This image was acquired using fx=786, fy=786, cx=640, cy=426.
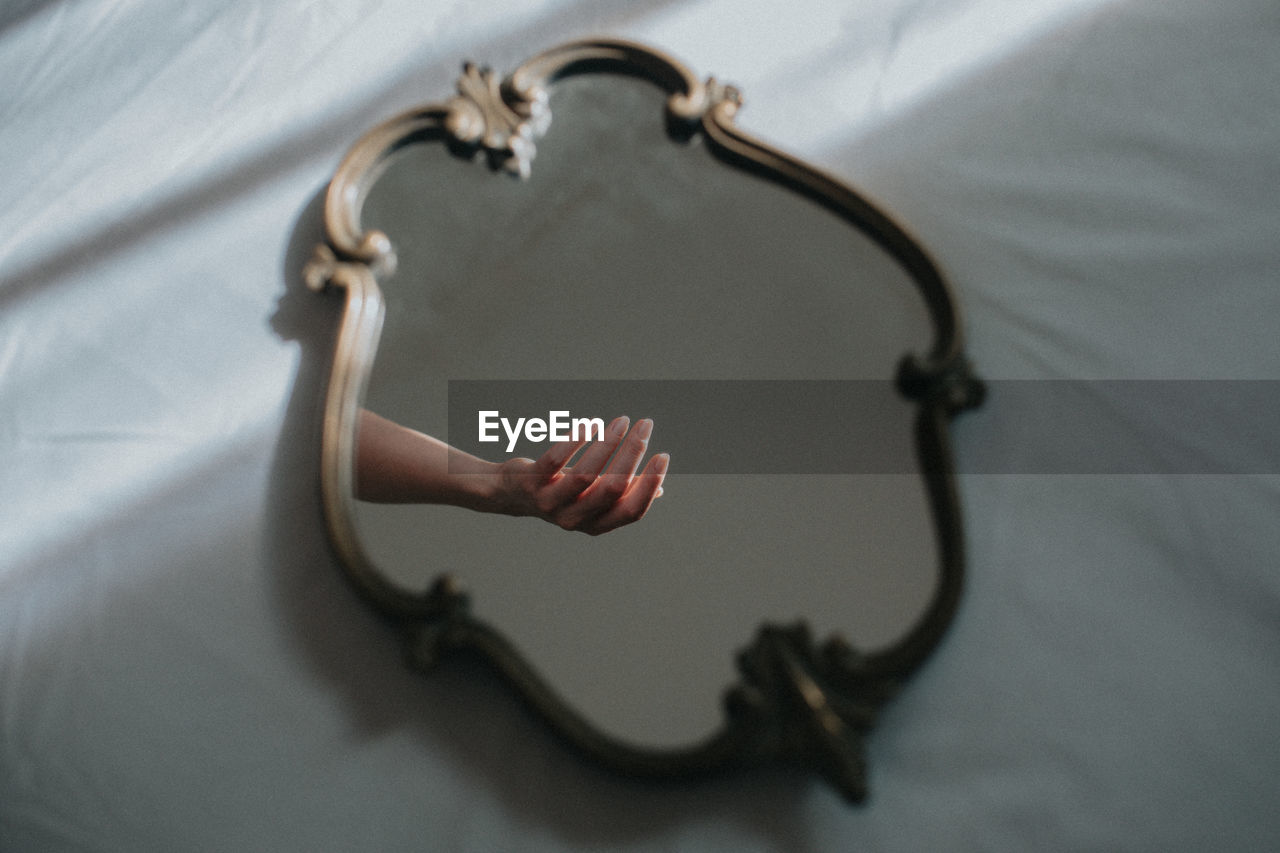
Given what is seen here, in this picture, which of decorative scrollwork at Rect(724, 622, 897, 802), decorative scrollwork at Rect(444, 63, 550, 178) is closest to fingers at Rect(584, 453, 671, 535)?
decorative scrollwork at Rect(724, 622, 897, 802)

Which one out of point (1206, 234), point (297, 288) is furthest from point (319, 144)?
point (1206, 234)

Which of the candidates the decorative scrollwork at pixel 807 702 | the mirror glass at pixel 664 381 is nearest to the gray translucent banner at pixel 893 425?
the mirror glass at pixel 664 381

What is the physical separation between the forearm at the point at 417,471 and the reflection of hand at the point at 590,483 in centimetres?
1

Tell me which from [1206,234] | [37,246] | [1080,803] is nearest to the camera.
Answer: [1080,803]

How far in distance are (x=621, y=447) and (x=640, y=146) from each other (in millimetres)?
252

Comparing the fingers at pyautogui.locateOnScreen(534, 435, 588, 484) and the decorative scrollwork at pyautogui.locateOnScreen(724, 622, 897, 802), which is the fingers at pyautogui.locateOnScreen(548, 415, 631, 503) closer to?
the fingers at pyautogui.locateOnScreen(534, 435, 588, 484)

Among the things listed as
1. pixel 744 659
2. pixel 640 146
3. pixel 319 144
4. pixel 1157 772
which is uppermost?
pixel 319 144

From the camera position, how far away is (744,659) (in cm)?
47

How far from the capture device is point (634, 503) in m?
0.52

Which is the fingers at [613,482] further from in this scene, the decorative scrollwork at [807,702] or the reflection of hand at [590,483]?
the decorative scrollwork at [807,702]

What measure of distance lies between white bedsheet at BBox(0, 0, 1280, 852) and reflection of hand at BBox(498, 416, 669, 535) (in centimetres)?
12

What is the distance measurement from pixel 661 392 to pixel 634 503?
80 mm

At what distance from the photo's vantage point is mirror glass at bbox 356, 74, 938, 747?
19.1 inches

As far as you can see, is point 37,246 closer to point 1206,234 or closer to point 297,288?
point 297,288
